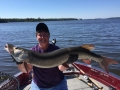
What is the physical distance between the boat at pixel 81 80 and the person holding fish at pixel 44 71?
6.10 feet

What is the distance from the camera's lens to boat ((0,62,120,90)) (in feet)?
18.2

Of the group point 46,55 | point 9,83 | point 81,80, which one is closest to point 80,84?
point 81,80

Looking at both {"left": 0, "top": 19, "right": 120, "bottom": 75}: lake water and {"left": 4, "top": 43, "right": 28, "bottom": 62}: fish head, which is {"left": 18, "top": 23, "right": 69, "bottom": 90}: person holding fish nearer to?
{"left": 4, "top": 43, "right": 28, "bottom": 62}: fish head

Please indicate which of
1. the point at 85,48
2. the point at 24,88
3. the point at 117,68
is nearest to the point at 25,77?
the point at 24,88

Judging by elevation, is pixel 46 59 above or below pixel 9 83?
above

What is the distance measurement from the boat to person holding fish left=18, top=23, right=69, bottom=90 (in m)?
1.86

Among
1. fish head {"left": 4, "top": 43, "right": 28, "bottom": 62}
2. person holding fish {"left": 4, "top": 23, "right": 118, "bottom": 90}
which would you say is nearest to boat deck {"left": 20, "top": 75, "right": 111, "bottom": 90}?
person holding fish {"left": 4, "top": 23, "right": 118, "bottom": 90}

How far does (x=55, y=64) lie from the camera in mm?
3602

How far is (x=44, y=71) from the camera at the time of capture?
12.3ft

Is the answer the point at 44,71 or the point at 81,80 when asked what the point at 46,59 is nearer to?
the point at 44,71

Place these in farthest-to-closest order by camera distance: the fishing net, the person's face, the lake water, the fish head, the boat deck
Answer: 1. the lake water
2. the boat deck
3. the fishing net
4. the person's face
5. the fish head

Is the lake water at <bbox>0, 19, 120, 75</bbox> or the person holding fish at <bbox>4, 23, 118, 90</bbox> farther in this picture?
the lake water at <bbox>0, 19, 120, 75</bbox>

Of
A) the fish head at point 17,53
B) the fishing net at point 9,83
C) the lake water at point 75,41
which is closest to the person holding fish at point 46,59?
the fish head at point 17,53

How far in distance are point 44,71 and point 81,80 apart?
3.21m
